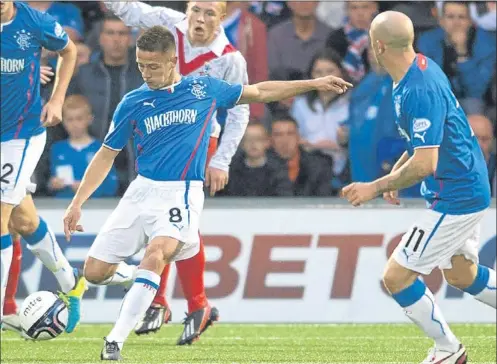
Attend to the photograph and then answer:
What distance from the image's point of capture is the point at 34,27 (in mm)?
9203

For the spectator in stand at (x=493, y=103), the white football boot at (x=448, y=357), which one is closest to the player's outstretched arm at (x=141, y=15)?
the white football boot at (x=448, y=357)

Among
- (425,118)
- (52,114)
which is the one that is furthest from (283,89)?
(52,114)

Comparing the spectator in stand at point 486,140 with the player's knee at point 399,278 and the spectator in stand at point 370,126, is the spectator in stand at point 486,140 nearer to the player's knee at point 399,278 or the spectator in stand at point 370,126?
the spectator in stand at point 370,126

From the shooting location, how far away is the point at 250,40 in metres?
12.1

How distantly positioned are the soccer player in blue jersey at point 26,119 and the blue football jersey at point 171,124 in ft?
3.40

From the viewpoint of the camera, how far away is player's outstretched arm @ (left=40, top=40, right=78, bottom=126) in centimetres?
901

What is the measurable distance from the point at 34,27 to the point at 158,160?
1.70 meters

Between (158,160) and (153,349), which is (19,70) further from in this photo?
(153,349)

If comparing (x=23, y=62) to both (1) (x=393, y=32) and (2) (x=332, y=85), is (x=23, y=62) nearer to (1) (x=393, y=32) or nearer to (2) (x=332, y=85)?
Answer: (2) (x=332, y=85)

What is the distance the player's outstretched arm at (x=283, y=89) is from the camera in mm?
7719

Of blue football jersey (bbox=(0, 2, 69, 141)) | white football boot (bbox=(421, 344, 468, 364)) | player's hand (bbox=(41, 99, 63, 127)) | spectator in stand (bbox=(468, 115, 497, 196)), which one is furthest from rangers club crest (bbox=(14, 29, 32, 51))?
spectator in stand (bbox=(468, 115, 497, 196))

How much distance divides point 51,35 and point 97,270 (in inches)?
79.7

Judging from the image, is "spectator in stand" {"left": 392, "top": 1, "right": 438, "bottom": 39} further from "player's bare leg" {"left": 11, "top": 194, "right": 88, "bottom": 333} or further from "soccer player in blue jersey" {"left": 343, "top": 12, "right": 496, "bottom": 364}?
"soccer player in blue jersey" {"left": 343, "top": 12, "right": 496, "bottom": 364}

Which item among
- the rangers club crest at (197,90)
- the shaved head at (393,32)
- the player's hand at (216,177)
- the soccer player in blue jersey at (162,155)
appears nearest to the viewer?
the shaved head at (393,32)
